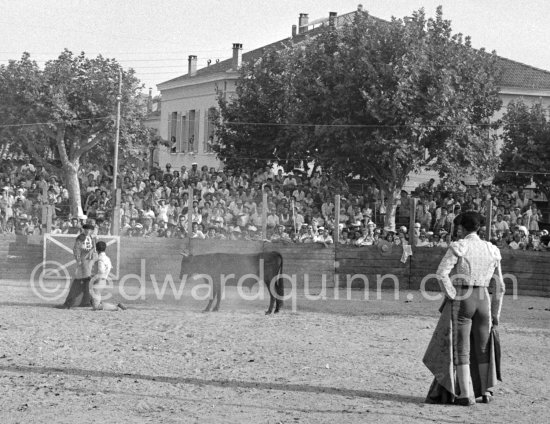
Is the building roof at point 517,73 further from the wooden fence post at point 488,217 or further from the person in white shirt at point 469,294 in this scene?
the person in white shirt at point 469,294

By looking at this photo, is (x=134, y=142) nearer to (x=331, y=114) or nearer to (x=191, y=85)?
(x=331, y=114)

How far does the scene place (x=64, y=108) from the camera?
34.1 meters

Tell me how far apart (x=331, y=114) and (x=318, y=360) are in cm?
2279

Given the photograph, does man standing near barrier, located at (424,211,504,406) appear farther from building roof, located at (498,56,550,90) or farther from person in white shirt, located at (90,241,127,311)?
building roof, located at (498,56,550,90)

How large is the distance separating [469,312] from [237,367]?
10.7ft

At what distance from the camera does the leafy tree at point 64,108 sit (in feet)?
112

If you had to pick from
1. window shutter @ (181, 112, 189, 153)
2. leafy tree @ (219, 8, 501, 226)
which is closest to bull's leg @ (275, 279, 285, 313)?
leafy tree @ (219, 8, 501, 226)

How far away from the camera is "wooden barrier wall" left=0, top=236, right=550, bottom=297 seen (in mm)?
24078

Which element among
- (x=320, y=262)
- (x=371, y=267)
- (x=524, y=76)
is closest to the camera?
(x=320, y=262)

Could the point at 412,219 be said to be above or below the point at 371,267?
above

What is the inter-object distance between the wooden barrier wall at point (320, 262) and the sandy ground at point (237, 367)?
4.84 metres

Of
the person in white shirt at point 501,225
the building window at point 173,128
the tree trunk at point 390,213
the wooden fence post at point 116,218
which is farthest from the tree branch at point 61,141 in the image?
the building window at point 173,128

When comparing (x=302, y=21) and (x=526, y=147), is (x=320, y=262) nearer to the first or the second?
(x=526, y=147)

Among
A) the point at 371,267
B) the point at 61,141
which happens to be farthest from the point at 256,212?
the point at 61,141
